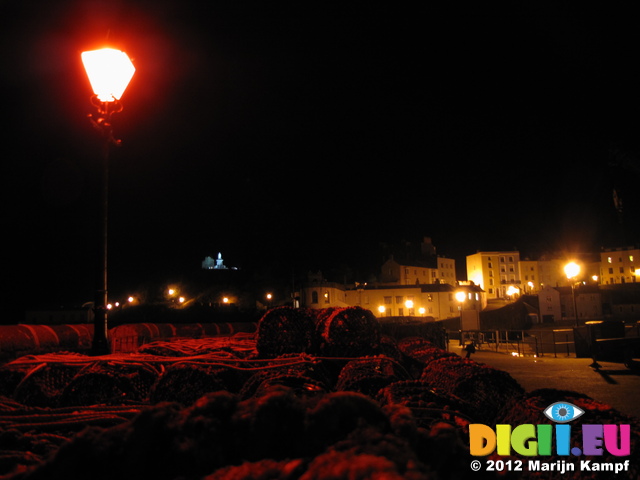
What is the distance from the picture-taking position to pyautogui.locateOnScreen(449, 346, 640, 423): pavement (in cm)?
812

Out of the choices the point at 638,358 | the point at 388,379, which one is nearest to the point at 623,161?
the point at 638,358

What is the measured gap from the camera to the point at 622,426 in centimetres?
283

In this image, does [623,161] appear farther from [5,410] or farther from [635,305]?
[635,305]

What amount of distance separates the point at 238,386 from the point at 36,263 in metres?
62.2

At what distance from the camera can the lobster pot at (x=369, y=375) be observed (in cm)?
471

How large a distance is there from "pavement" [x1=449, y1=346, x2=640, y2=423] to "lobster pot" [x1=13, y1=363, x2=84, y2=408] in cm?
845

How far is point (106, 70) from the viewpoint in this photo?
5.44 m

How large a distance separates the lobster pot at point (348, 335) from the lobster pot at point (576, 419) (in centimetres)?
324

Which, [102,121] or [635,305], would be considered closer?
[102,121]

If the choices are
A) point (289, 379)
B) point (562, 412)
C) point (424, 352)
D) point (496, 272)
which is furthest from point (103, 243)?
point (496, 272)

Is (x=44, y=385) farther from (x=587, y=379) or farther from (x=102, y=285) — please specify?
(x=587, y=379)

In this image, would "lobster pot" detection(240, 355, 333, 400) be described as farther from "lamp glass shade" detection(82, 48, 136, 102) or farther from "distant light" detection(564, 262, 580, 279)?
"distant light" detection(564, 262, 580, 279)

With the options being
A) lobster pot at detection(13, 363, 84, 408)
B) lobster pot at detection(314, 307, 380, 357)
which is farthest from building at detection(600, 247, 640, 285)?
lobster pot at detection(13, 363, 84, 408)

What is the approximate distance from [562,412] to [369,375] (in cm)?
220
